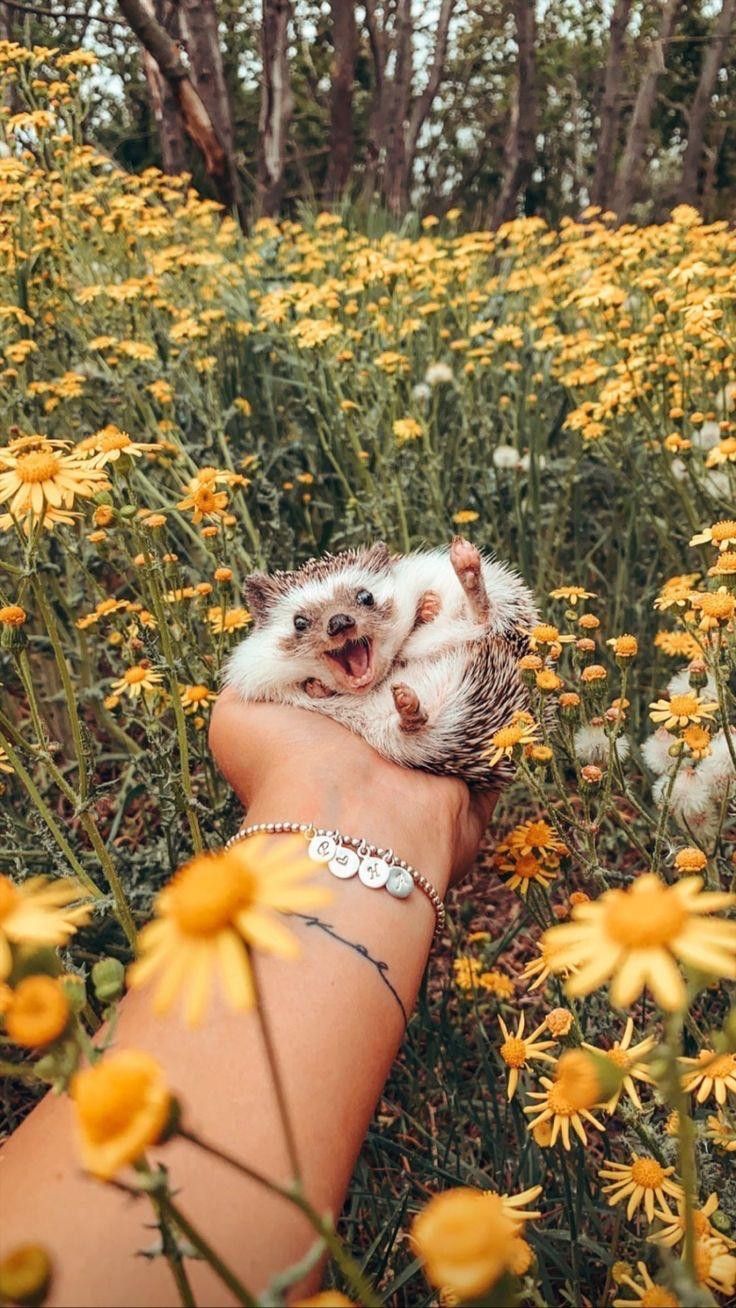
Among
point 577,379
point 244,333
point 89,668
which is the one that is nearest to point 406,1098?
point 89,668

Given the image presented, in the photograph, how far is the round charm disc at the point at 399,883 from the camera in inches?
66.9

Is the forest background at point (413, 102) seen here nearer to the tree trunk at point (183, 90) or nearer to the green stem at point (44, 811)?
the tree trunk at point (183, 90)

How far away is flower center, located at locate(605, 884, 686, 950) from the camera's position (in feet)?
2.56

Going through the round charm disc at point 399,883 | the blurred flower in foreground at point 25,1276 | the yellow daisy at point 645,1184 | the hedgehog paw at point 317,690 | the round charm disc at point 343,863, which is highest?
the blurred flower in foreground at point 25,1276

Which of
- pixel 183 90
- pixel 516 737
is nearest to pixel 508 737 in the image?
pixel 516 737

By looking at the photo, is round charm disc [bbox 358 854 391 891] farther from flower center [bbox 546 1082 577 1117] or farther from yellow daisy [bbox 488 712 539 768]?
flower center [bbox 546 1082 577 1117]

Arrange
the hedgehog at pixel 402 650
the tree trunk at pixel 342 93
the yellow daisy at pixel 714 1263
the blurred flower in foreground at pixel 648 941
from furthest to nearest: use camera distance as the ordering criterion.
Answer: the tree trunk at pixel 342 93, the hedgehog at pixel 402 650, the yellow daisy at pixel 714 1263, the blurred flower in foreground at pixel 648 941

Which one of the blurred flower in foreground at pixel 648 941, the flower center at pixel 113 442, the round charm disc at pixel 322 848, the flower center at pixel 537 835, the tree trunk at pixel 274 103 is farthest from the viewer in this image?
the tree trunk at pixel 274 103

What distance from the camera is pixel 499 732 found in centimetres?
187

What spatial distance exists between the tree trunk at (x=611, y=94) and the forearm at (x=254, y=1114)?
1000cm

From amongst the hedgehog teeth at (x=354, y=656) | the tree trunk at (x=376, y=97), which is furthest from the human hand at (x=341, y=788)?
the tree trunk at (x=376, y=97)

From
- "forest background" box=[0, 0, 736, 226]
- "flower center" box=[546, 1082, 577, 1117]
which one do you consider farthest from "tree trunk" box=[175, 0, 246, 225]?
"flower center" box=[546, 1082, 577, 1117]

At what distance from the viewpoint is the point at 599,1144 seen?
2.47 meters

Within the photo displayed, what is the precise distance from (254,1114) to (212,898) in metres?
0.64
